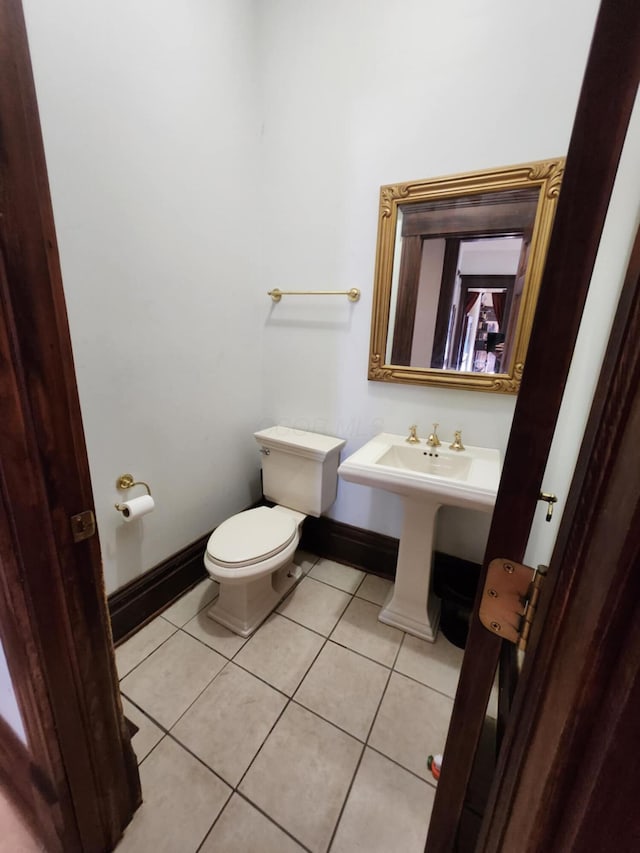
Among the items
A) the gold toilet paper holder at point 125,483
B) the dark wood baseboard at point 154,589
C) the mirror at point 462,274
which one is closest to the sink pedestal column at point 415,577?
the mirror at point 462,274

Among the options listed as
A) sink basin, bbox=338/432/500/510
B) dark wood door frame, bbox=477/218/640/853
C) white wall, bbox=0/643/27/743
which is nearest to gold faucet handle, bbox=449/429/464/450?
sink basin, bbox=338/432/500/510

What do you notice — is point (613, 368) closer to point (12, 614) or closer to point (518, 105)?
point (12, 614)

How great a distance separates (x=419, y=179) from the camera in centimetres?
147

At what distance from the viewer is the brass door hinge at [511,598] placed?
421 millimetres

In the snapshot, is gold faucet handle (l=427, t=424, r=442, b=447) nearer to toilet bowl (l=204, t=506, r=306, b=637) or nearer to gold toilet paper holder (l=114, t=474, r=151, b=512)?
toilet bowl (l=204, t=506, r=306, b=637)

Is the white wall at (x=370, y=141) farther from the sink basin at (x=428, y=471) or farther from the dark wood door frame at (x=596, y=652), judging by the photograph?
the dark wood door frame at (x=596, y=652)

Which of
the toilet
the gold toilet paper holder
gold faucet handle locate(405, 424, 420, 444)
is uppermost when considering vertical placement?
gold faucet handle locate(405, 424, 420, 444)

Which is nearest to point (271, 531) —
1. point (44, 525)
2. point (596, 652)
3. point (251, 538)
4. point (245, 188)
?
point (251, 538)

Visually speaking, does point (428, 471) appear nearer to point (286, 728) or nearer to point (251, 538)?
point (251, 538)

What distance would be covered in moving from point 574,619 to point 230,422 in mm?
1768

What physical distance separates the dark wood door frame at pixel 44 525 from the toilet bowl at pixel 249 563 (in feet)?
1.99

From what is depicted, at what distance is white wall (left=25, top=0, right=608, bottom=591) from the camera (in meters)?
1.17

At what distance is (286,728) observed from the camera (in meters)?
1.19

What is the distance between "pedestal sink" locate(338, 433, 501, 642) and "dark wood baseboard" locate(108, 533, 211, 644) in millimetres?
948
